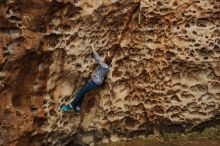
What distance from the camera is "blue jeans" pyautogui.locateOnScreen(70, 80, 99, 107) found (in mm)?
7359

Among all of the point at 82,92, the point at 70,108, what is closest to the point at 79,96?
the point at 82,92

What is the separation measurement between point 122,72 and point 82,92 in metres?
0.74

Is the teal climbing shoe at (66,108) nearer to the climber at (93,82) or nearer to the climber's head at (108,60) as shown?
the climber at (93,82)

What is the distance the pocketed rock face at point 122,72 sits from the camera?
22.5 ft

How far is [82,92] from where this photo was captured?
7.39 m

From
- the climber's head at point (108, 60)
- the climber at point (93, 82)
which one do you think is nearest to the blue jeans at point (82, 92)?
the climber at point (93, 82)

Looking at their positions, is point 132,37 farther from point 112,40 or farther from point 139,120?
point 139,120

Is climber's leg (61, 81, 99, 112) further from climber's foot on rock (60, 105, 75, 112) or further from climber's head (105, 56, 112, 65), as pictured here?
climber's head (105, 56, 112, 65)

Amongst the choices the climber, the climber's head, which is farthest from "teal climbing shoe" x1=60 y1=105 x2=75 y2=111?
the climber's head

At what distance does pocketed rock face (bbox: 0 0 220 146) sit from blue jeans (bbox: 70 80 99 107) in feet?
0.24

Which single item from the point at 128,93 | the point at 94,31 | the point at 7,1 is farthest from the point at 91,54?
the point at 7,1

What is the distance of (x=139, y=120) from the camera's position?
26.1 ft

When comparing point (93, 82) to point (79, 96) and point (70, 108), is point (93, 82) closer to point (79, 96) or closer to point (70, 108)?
point (79, 96)

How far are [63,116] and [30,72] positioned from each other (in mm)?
880
